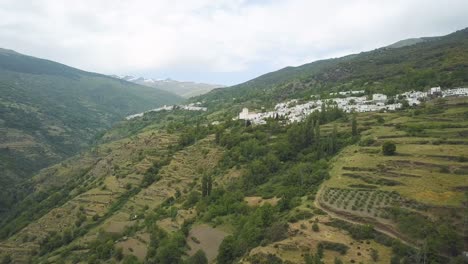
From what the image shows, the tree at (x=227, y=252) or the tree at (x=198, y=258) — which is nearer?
the tree at (x=227, y=252)

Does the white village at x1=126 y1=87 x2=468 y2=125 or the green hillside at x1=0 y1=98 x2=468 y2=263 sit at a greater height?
the white village at x1=126 y1=87 x2=468 y2=125

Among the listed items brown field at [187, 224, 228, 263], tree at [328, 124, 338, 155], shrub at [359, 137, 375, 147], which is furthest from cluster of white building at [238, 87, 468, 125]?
brown field at [187, 224, 228, 263]

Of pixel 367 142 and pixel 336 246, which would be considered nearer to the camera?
pixel 336 246

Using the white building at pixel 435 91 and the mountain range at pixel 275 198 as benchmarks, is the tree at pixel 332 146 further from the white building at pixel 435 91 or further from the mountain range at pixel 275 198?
the white building at pixel 435 91

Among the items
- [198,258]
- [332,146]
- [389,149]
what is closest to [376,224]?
[389,149]

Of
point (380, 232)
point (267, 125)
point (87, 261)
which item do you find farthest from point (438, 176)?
point (267, 125)

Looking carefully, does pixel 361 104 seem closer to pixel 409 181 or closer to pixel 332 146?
pixel 332 146

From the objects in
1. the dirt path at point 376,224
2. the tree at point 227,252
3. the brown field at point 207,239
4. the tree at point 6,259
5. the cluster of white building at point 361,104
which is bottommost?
the tree at point 6,259

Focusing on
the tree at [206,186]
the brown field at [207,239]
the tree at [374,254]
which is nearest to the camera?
the tree at [374,254]

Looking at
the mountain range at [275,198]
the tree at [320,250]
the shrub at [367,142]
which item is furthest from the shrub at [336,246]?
the shrub at [367,142]

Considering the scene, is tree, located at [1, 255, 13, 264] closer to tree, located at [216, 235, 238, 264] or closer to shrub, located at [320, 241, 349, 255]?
tree, located at [216, 235, 238, 264]
